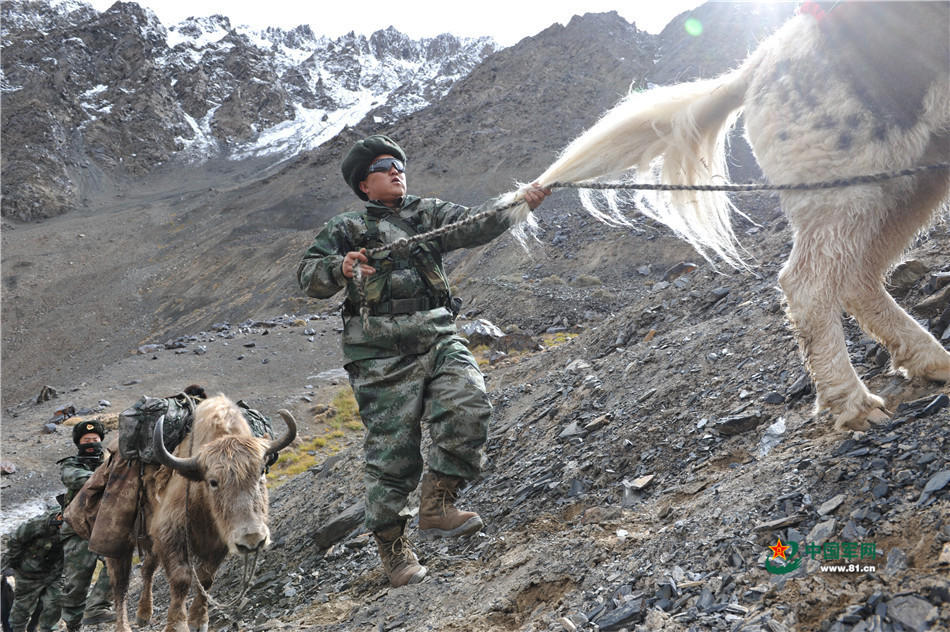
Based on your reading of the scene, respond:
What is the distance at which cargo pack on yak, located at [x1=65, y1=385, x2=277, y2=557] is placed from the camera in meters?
4.00

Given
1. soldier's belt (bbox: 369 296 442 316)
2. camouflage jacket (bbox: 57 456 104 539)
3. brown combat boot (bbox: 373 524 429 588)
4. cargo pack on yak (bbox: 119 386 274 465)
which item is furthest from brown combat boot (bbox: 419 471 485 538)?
camouflage jacket (bbox: 57 456 104 539)

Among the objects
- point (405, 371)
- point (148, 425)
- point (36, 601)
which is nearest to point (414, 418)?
point (405, 371)

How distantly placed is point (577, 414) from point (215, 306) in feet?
108

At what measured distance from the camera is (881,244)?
9.14 feet

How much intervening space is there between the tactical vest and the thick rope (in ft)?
0.14

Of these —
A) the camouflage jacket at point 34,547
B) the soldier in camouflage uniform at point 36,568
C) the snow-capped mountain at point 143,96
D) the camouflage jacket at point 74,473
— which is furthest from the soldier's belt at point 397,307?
the snow-capped mountain at point 143,96

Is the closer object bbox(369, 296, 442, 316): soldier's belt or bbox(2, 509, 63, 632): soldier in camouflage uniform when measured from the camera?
bbox(369, 296, 442, 316): soldier's belt

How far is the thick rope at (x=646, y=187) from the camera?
8.28 ft

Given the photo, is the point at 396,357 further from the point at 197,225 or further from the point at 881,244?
the point at 197,225

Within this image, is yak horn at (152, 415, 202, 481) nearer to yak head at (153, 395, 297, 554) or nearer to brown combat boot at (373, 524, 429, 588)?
yak head at (153, 395, 297, 554)

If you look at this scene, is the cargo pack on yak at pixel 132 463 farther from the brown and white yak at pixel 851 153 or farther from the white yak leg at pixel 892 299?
the white yak leg at pixel 892 299

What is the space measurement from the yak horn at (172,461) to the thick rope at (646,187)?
1.51m

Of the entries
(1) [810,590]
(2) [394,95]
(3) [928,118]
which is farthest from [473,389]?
(2) [394,95]

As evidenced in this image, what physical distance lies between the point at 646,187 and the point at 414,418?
1.53 meters
